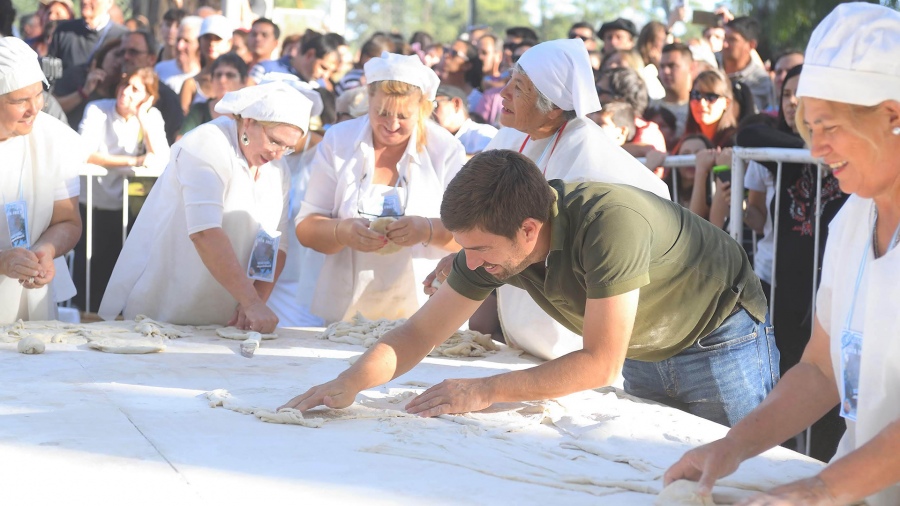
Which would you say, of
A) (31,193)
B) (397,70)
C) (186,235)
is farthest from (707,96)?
(31,193)

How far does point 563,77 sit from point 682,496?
6.94 ft

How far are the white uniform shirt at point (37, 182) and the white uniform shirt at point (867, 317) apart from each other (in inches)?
133

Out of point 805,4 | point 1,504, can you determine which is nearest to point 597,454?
point 1,504

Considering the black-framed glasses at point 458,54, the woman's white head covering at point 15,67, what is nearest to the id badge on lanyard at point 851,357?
the woman's white head covering at point 15,67

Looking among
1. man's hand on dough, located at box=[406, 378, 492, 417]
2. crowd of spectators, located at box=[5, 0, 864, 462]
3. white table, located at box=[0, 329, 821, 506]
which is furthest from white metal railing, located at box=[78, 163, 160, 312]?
man's hand on dough, located at box=[406, 378, 492, 417]

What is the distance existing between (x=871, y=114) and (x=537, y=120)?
2.12 metres

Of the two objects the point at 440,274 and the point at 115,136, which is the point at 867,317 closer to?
the point at 440,274

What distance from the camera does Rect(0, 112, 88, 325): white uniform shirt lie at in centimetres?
443

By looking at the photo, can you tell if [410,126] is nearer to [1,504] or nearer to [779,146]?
[779,146]

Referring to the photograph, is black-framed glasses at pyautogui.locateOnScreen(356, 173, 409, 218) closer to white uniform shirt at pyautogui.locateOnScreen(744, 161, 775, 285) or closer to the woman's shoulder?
the woman's shoulder

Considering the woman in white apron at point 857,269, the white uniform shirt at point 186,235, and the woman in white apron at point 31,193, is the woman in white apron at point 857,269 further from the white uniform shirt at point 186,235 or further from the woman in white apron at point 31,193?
the woman in white apron at point 31,193

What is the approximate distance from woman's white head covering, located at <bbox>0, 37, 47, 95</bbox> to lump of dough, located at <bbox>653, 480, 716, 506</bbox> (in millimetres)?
3131

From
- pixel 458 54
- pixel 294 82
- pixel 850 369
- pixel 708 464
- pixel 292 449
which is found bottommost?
pixel 292 449

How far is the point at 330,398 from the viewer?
9.98 ft
